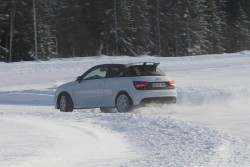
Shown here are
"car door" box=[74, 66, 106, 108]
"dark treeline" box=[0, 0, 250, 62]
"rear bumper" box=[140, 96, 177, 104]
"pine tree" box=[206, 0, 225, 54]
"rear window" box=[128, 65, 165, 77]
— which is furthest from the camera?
"pine tree" box=[206, 0, 225, 54]

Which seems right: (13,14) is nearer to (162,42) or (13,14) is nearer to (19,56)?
(19,56)

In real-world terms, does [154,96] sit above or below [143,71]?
below

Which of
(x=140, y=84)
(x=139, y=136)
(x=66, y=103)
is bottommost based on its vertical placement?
(x=139, y=136)

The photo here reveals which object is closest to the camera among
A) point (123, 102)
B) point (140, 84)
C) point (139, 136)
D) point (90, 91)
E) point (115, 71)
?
point (139, 136)

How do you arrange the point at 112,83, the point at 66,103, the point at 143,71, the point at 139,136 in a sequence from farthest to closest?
the point at 66,103 → the point at 112,83 → the point at 143,71 → the point at 139,136

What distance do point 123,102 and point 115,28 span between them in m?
45.7

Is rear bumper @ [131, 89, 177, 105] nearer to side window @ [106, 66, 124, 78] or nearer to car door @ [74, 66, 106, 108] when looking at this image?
side window @ [106, 66, 124, 78]

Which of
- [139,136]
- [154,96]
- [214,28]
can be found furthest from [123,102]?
[214,28]

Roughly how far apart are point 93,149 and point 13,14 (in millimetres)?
47946

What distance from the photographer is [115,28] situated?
61062mm

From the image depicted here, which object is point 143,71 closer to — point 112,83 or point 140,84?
point 140,84

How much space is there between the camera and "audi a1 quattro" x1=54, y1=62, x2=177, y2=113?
1567 centimetres

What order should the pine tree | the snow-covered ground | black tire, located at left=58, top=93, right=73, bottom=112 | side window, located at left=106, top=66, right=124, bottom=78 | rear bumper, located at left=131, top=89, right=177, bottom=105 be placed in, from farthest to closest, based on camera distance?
1. the pine tree
2. black tire, located at left=58, top=93, right=73, bottom=112
3. side window, located at left=106, top=66, right=124, bottom=78
4. rear bumper, located at left=131, top=89, right=177, bottom=105
5. the snow-covered ground

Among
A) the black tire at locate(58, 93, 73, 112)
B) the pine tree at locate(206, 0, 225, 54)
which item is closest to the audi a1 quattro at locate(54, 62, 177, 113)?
the black tire at locate(58, 93, 73, 112)
